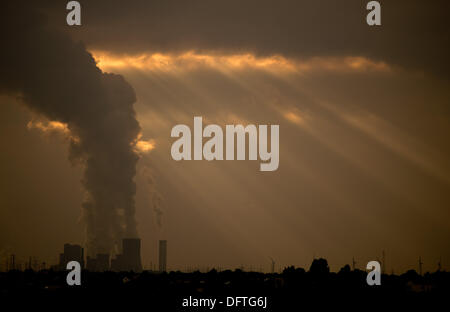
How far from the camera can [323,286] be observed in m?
195
